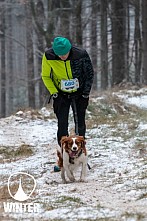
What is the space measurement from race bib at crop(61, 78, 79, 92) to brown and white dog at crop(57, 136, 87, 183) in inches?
33.7

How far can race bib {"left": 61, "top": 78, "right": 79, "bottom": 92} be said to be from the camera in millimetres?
8250

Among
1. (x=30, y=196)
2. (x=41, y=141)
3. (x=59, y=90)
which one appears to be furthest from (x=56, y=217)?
(x=41, y=141)

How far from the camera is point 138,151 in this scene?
9.89m

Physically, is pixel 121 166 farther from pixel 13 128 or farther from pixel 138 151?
pixel 13 128

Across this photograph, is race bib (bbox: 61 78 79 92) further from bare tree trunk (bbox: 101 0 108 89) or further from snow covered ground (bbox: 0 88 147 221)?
bare tree trunk (bbox: 101 0 108 89)

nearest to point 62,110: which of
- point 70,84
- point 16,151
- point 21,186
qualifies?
point 70,84

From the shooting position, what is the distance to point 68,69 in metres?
8.20

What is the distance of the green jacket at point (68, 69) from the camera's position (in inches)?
321

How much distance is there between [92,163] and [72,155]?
159 centimetres

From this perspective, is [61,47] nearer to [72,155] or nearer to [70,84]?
[70,84]

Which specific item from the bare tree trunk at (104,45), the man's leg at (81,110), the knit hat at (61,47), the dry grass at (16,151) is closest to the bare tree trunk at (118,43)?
the bare tree trunk at (104,45)

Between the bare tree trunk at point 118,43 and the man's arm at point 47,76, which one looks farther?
the bare tree trunk at point 118,43

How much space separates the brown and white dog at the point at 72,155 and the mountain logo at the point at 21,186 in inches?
18.7

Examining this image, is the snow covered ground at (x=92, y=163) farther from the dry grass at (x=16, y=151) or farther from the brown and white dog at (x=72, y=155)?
the brown and white dog at (x=72, y=155)
